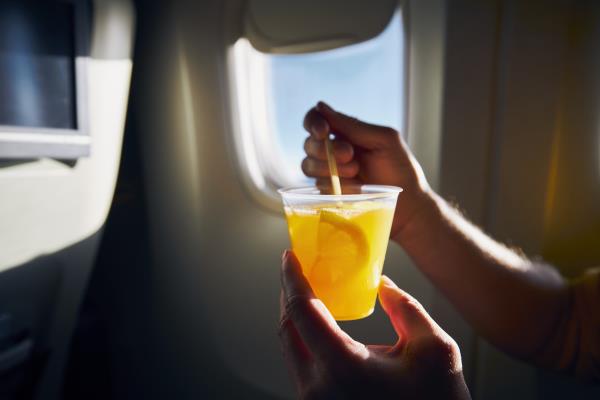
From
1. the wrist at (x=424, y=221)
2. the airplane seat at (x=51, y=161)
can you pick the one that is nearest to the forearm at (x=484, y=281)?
the wrist at (x=424, y=221)

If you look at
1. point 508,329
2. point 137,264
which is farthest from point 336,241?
point 137,264

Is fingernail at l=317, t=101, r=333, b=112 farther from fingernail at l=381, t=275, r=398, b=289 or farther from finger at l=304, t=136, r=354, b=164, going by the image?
fingernail at l=381, t=275, r=398, b=289

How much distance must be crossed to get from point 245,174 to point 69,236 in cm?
60

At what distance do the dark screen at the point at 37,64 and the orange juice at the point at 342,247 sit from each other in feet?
2.15

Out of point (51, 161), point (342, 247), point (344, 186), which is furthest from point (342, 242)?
point (51, 161)

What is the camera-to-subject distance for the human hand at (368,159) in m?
1.04

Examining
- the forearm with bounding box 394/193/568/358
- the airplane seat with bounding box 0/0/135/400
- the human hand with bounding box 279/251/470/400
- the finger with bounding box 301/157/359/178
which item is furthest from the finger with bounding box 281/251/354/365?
the airplane seat with bounding box 0/0/135/400

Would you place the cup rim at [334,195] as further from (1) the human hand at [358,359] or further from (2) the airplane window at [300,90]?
(2) the airplane window at [300,90]

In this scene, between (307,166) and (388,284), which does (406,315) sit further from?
(307,166)

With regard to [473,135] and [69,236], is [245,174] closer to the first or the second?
[69,236]

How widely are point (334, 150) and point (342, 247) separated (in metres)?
0.36

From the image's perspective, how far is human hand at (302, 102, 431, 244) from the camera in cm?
104

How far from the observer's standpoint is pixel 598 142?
4.21 feet

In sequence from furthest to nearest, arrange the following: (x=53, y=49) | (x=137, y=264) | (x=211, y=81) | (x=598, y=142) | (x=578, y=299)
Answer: (x=137, y=264), (x=211, y=81), (x=598, y=142), (x=578, y=299), (x=53, y=49)
